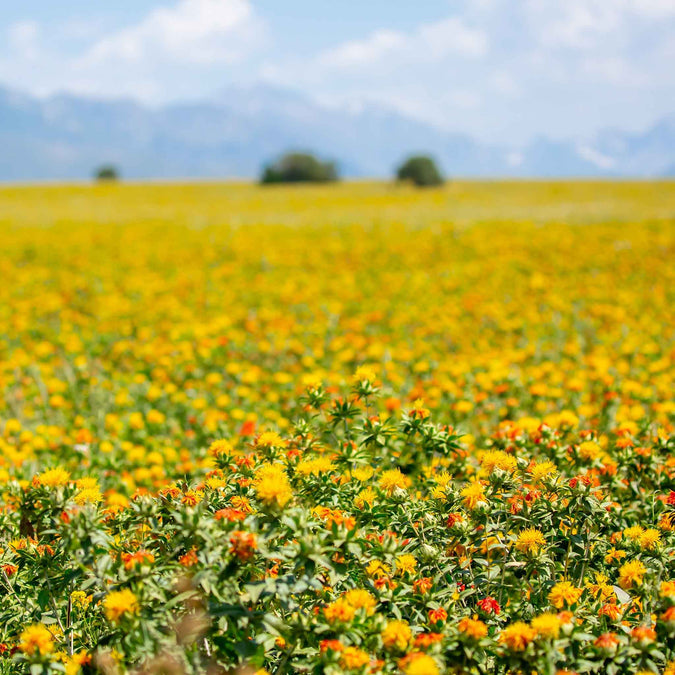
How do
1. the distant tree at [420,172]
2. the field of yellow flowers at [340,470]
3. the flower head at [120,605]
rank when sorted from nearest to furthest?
the flower head at [120,605] < the field of yellow flowers at [340,470] < the distant tree at [420,172]

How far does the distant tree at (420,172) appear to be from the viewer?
5428cm

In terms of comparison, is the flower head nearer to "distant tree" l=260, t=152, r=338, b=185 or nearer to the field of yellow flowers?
the field of yellow flowers

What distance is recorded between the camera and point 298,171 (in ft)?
199

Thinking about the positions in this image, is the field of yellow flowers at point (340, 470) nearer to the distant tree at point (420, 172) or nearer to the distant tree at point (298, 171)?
the distant tree at point (420, 172)

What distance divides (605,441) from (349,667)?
7.04ft

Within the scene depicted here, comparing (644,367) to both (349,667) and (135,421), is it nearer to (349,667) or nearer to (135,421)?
(135,421)

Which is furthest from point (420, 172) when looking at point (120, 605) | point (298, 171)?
point (120, 605)

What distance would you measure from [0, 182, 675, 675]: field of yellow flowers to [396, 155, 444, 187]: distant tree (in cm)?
4264

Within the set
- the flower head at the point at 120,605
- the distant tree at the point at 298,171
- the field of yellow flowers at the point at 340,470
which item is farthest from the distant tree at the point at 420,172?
the flower head at the point at 120,605

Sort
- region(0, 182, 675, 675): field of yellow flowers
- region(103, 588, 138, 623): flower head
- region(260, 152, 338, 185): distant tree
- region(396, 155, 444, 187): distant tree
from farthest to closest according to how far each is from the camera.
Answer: region(260, 152, 338, 185): distant tree → region(396, 155, 444, 187): distant tree → region(0, 182, 675, 675): field of yellow flowers → region(103, 588, 138, 623): flower head

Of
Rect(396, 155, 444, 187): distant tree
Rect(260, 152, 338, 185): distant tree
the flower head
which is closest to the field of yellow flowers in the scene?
the flower head

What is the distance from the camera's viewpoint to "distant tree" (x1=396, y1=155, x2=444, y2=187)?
54.3m

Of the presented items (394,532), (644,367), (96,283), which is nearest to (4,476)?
(394,532)

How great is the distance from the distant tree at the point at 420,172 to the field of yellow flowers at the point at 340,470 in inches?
1679
